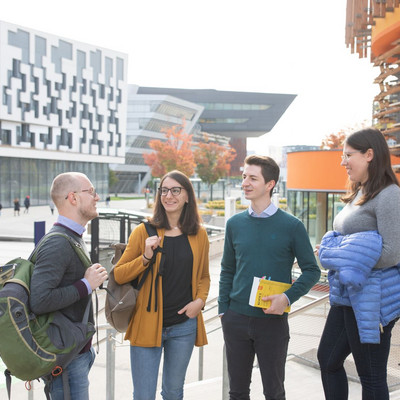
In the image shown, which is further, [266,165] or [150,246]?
[266,165]

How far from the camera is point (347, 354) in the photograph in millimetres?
2605

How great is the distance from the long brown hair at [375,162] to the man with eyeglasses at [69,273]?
153 centimetres

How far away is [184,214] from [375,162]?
1.26 metres

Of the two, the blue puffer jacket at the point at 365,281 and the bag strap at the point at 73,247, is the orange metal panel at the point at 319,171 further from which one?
the bag strap at the point at 73,247

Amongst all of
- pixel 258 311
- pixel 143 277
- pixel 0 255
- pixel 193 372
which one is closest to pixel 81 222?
pixel 143 277

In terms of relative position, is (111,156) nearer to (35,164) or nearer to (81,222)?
(35,164)

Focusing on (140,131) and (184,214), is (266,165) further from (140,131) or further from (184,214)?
(140,131)

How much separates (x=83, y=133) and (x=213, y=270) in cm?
4144

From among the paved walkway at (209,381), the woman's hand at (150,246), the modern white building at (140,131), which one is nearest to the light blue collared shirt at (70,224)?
the woman's hand at (150,246)

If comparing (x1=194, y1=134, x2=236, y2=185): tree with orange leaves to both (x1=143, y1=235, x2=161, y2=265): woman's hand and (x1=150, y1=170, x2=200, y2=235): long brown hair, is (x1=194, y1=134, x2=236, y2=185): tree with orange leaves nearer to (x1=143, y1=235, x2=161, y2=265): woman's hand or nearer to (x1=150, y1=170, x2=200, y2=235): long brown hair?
(x1=150, y1=170, x2=200, y2=235): long brown hair

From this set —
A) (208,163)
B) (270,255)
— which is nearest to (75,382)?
(270,255)

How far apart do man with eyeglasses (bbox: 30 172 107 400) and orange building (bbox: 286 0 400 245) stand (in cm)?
761

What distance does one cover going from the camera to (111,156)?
2359 inches

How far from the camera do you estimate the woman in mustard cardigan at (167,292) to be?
288 centimetres
